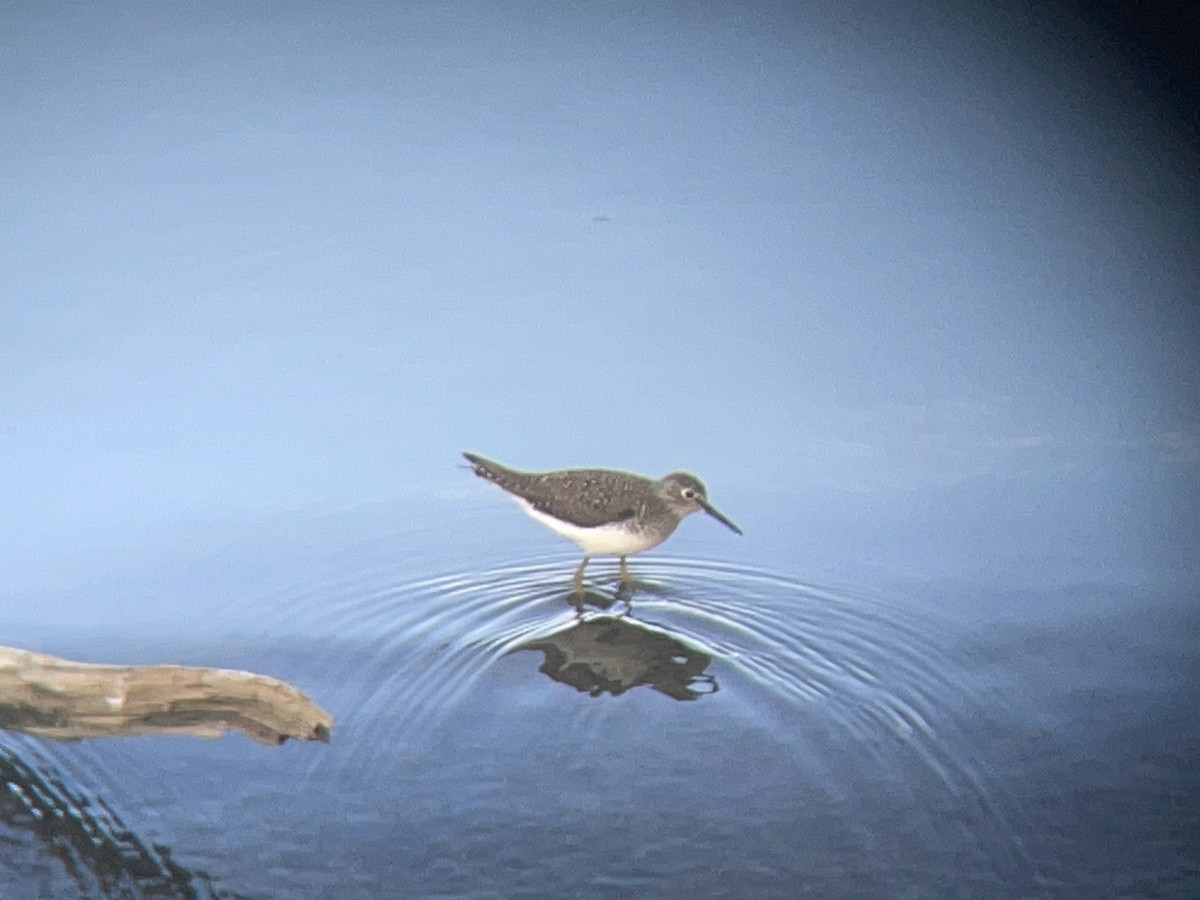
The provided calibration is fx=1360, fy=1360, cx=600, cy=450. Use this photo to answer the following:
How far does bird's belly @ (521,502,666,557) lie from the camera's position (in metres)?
2.13

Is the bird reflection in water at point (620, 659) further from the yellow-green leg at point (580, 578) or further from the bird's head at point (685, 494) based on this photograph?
the bird's head at point (685, 494)

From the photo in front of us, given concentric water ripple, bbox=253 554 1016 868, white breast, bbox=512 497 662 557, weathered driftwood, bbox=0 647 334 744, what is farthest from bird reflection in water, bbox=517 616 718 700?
weathered driftwood, bbox=0 647 334 744

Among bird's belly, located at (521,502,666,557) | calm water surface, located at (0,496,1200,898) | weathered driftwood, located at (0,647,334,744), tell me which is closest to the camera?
calm water surface, located at (0,496,1200,898)

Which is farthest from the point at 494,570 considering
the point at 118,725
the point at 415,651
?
the point at 118,725

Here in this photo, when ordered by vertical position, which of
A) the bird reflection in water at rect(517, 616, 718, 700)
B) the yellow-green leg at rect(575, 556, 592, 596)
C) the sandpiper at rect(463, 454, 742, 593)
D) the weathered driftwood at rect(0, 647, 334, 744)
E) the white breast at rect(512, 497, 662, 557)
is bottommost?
the weathered driftwood at rect(0, 647, 334, 744)

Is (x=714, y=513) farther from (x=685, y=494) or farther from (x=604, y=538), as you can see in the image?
(x=604, y=538)

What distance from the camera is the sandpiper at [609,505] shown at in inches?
84.3

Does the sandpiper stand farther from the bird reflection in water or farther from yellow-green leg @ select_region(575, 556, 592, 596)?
the bird reflection in water

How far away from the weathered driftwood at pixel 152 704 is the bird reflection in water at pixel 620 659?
36 centimetres

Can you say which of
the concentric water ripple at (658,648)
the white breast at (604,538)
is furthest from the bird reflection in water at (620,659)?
the white breast at (604,538)

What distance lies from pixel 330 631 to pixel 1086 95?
1538mm

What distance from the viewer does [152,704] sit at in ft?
6.05

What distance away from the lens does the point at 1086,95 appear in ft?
7.59

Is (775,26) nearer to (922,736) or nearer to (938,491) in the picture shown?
(938,491)
